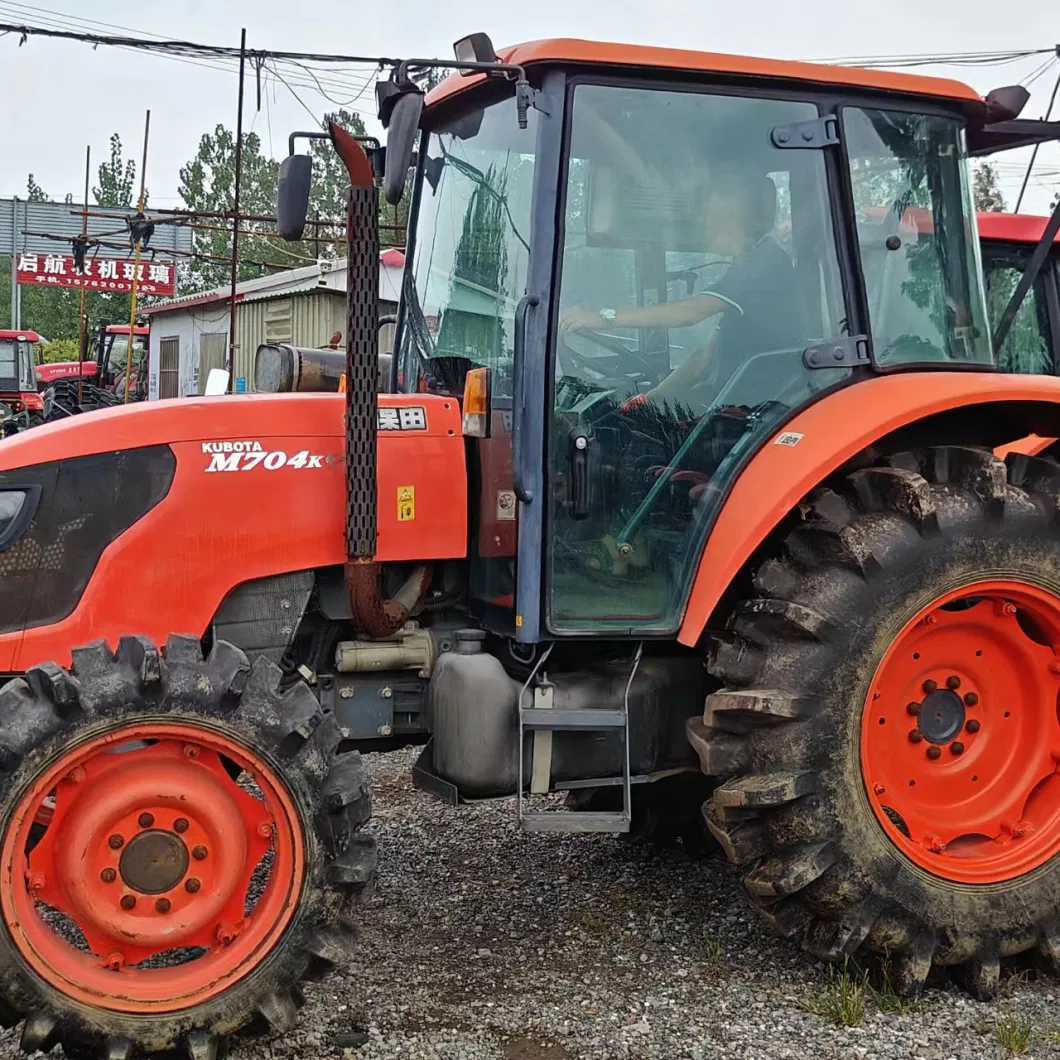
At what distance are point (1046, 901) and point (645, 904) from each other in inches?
49.4

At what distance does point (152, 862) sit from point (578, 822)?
3.75 feet

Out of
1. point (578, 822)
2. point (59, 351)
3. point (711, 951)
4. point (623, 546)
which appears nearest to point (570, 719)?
point (578, 822)

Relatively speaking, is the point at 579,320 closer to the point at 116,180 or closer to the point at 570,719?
the point at 570,719

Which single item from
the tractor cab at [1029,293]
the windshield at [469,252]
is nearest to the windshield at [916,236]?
the windshield at [469,252]

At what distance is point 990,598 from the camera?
11.7 feet

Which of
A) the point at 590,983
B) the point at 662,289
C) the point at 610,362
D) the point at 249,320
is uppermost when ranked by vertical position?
the point at 249,320

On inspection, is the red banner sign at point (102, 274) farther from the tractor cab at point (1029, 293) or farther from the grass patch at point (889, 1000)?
the grass patch at point (889, 1000)

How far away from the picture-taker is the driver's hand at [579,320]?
341 cm

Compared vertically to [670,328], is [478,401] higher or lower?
lower

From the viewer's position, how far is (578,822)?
3.44 metres

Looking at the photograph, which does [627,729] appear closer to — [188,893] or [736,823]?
[736,823]

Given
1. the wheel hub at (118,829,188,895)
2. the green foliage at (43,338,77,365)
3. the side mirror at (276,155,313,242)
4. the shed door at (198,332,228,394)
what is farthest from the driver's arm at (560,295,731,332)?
the green foliage at (43,338,77,365)

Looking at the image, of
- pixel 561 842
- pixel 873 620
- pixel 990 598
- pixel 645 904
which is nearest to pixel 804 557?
pixel 873 620

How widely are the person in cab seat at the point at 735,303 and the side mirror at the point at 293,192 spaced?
0.87 metres
